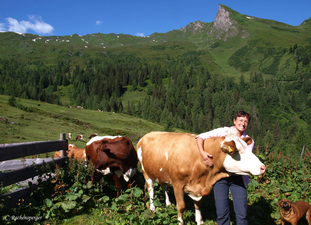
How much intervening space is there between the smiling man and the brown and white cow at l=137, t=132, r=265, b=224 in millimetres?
164

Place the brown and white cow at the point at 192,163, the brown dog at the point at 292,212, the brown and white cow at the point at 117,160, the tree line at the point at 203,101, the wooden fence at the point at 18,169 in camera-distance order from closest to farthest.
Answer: the brown and white cow at the point at 192,163
the wooden fence at the point at 18,169
the brown dog at the point at 292,212
the brown and white cow at the point at 117,160
the tree line at the point at 203,101

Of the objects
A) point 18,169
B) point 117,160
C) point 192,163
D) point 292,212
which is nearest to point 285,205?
point 292,212

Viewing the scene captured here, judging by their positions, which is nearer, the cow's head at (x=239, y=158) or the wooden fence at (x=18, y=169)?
the cow's head at (x=239, y=158)

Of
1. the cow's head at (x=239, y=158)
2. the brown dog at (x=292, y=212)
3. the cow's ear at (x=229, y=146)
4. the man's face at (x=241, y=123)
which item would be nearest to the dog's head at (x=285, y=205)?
the brown dog at (x=292, y=212)

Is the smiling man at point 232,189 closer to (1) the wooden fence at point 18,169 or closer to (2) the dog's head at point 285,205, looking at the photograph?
(2) the dog's head at point 285,205

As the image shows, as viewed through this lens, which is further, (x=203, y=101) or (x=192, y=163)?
(x=203, y=101)

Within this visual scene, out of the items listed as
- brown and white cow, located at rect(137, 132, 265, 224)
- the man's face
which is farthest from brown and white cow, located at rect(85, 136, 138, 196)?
the man's face

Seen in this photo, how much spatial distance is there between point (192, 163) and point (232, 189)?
1.09 meters

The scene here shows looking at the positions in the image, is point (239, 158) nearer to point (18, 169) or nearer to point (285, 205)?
point (285, 205)

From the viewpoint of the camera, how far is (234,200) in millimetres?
5301

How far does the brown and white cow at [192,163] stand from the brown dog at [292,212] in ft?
7.89

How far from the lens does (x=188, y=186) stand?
5.80 metres

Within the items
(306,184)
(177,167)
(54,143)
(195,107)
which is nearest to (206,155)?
(177,167)

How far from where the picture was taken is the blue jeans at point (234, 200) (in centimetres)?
514
